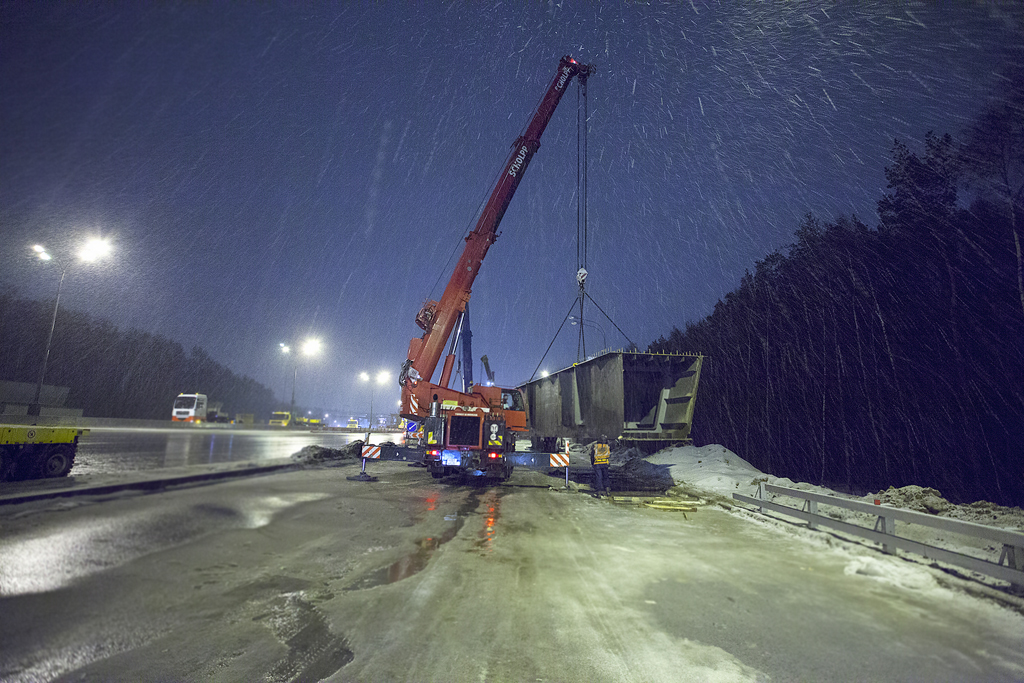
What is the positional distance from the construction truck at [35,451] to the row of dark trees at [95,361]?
127 ft

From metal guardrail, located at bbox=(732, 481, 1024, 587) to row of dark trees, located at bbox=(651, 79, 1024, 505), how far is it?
15.3 meters

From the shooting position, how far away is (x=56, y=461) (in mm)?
10336

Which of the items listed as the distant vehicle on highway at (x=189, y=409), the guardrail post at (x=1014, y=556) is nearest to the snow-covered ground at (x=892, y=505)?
the guardrail post at (x=1014, y=556)

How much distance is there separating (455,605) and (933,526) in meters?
6.08

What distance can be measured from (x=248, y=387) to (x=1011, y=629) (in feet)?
417

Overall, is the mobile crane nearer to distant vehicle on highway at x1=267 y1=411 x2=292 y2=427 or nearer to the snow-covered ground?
the snow-covered ground

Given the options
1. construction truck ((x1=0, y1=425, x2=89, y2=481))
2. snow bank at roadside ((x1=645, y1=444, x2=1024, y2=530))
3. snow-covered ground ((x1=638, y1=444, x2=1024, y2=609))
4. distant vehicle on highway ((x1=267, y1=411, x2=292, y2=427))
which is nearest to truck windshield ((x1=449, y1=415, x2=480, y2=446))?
snow-covered ground ((x1=638, y1=444, x2=1024, y2=609))

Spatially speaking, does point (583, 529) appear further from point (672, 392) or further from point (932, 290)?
point (932, 290)

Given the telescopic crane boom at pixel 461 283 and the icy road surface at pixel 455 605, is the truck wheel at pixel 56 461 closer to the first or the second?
the icy road surface at pixel 455 605

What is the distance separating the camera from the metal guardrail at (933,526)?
4.97 m

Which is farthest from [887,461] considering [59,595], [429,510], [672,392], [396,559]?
[59,595]

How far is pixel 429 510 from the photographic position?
962 cm

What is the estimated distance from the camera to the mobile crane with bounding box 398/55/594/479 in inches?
565

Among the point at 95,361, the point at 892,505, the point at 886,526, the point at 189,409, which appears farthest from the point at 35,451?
the point at 95,361
